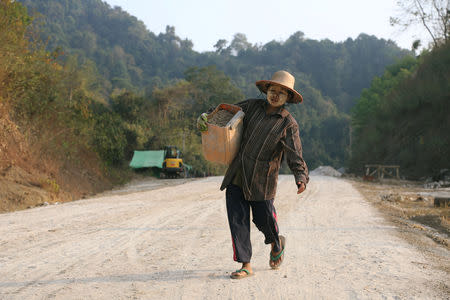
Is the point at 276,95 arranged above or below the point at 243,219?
above

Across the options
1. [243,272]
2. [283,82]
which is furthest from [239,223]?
[283,82]

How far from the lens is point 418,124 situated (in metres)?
33.3

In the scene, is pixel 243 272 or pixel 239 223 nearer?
pixel 243 272

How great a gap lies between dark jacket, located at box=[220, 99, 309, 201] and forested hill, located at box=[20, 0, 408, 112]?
106350 millimetres

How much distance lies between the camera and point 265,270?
502cm

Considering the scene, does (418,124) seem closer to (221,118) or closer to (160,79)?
(221,118)

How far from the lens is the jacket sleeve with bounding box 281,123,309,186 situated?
15.6ft

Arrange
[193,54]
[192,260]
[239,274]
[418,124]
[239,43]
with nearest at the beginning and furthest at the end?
[239,274] < [192,260] < [418,124] < [193,54] < [239,43]

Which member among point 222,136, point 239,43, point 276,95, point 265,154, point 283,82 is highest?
point 239,43

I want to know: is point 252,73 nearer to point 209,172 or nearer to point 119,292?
point 209,172

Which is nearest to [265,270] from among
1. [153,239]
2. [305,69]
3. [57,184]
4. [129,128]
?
[153,239]

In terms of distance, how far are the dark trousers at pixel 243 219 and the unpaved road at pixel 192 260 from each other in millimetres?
294

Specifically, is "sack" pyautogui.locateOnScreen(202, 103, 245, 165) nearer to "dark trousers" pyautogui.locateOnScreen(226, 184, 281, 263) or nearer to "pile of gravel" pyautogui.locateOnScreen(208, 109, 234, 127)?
"pile of gravel" pyautogui.locateOnScreen(208, 109, 234, 127)

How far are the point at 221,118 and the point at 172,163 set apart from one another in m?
27.3
